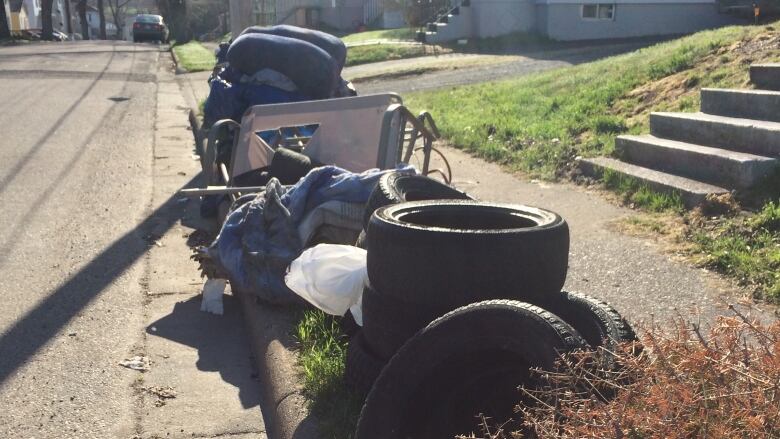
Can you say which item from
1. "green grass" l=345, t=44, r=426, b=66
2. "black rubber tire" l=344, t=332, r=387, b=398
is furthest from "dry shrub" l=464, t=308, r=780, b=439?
"green grass" l=345, t=44, r=426, b=66

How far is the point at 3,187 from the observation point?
9148 mm

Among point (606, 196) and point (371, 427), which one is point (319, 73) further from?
point (371, 427)

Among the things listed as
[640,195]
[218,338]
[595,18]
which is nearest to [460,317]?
[218,338]

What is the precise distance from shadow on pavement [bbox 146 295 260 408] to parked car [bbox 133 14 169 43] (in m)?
49.7

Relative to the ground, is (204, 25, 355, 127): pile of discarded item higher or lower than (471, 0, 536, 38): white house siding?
lower

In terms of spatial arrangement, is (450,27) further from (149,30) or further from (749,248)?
(149,30)

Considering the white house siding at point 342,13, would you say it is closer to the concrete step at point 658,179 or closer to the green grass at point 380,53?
the green grass at point 380,53

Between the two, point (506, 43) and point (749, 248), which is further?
point (506, 43)

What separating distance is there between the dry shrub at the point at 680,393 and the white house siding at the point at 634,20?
70.4ft

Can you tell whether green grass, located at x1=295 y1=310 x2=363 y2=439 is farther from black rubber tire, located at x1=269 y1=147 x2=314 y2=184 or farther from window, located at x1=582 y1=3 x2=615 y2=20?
window, located at x1=582 y1=3 x2=615 y2=20

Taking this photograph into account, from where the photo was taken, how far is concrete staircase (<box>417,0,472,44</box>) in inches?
1037

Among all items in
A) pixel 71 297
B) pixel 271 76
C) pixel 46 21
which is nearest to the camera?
pixel 71 297

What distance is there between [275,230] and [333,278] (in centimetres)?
107

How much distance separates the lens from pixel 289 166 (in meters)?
6.38
